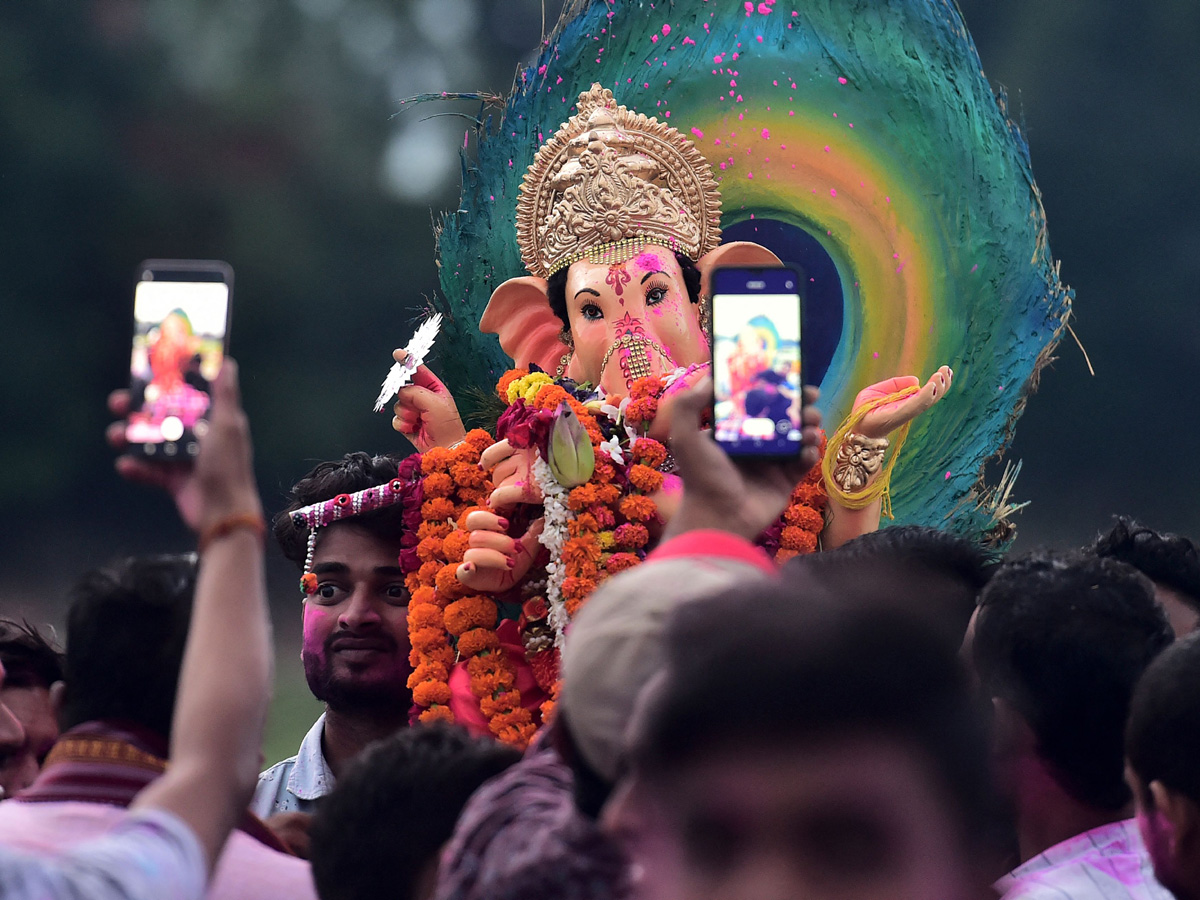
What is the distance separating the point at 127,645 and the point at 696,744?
0.90m

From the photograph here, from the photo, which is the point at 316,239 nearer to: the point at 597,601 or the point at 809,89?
the point at 809,89

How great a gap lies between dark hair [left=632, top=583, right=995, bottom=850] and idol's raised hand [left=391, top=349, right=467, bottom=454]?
3107mm

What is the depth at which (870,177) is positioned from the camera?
14.0ft

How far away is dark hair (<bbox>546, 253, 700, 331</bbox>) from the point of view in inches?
159

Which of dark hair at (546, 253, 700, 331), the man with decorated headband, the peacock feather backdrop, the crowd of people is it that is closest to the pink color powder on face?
the man with decorated headband

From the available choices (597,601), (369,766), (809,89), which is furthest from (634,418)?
(597,601)

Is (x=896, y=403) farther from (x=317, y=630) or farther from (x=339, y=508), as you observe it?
(x=317, y=630)

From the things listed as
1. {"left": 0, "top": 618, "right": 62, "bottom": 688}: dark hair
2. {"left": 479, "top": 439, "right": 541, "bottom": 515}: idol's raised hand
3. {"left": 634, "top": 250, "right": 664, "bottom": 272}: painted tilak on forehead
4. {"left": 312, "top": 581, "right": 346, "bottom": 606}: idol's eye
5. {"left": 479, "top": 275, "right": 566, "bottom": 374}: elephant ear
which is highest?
{"left": 634, "top": 250, "right": 664, "bottom": 272}: painted tilak on forehead

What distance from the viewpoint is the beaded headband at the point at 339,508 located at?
11.9 ft

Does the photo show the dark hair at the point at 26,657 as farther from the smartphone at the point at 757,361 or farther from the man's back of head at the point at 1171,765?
the man's back of head at the point at 1171,765

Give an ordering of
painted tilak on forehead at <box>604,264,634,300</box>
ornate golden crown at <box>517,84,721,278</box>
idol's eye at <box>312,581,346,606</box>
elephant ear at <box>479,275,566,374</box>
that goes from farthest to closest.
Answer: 1. elephant ear at <box>479,275,566,374</box>
2. ornate golden crown at <box>517,84,721,278</box>
3. painted tilak on forehead at <box>604,264,634,300</box>
4. idol's eye at <box>312,581,346,606</box>

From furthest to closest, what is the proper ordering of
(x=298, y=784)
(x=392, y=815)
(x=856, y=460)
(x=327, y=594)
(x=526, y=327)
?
(x=526, y=327) < (x=856, y=460) < (x=327, y=594) < (x=298, y=784) < (x=392, y=815)

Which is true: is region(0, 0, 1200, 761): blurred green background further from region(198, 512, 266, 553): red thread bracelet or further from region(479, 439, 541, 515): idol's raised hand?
region(198, 512, 266, 553): red thread bracelet

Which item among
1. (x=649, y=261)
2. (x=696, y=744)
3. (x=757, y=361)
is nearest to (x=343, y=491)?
(x=649, y=261)
